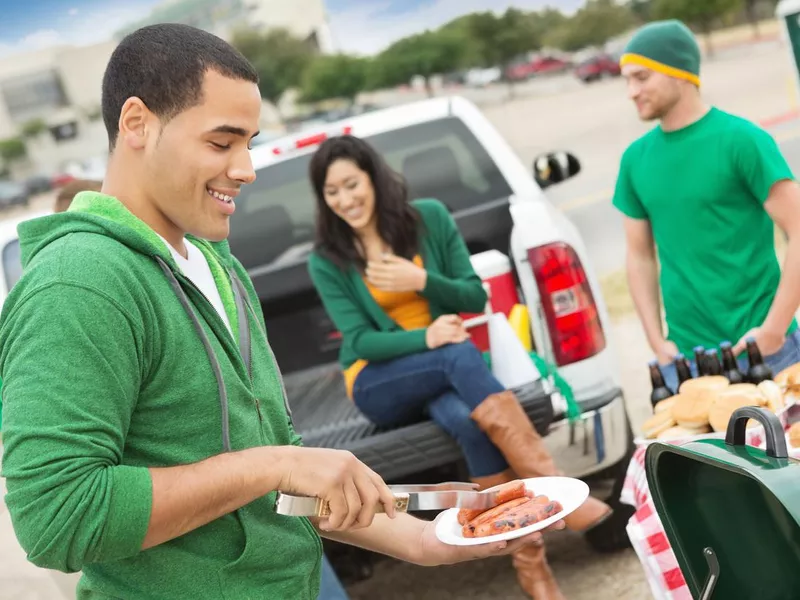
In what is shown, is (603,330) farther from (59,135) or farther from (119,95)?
(59,135)

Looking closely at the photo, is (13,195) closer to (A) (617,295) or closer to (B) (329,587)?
(A) (617,295)

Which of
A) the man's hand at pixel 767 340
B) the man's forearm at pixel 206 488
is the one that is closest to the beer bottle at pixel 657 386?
the man's hand at pixel 767 340

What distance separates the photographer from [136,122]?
1.53 metres

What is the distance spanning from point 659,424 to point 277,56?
115 ft

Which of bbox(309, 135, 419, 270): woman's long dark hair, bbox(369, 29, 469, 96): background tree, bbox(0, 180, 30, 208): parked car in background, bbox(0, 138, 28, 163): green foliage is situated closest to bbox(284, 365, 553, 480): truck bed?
bbox(309, 135, 419, 270): woman's long dark hair

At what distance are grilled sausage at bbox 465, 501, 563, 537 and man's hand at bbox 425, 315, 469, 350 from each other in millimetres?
1867

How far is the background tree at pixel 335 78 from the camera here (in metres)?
35.1

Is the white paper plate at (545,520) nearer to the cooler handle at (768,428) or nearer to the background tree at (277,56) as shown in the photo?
the cooler handle at (768,428)

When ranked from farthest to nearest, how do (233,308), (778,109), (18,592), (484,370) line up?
(778,109), (18,592), (484,370), (233,308)

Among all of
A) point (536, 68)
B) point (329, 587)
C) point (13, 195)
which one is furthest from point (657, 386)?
point (13, 195)

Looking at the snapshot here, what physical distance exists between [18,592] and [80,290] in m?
5.38

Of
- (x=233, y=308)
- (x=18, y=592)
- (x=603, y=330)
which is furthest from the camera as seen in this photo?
(x=18, y=592)

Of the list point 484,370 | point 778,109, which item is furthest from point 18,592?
point 778,109

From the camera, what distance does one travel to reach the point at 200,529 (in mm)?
1520
